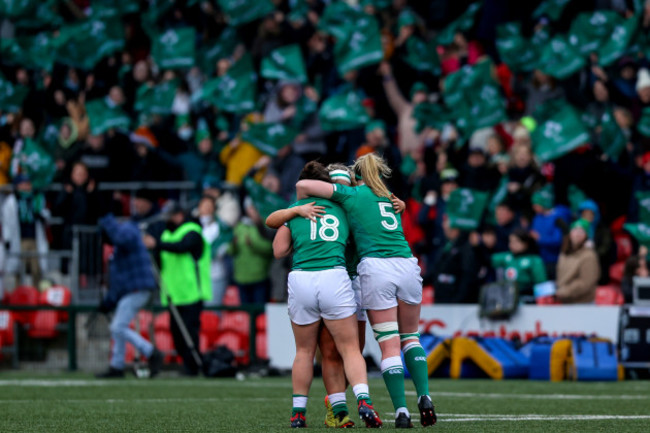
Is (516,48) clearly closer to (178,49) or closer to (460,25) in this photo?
(460,25)

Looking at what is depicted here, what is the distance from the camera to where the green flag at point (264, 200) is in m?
19.7

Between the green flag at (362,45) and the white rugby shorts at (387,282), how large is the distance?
38.2ft

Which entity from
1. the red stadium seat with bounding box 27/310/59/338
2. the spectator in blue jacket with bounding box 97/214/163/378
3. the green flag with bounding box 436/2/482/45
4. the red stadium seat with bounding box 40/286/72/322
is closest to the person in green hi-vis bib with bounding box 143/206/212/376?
the spectator in blue jacket with bounding box 97/214/163/378

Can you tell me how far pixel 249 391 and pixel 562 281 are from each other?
5065 mm

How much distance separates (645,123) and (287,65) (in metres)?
5.86

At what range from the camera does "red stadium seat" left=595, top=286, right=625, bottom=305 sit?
17.5m

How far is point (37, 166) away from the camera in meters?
21.8

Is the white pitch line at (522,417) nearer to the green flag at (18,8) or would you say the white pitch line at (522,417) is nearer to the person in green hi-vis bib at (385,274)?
the person in green hi-vis bib at (385,274)

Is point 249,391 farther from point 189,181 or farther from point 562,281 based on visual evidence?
point 189,181

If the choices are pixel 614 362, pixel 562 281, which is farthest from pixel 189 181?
pixel 614 362

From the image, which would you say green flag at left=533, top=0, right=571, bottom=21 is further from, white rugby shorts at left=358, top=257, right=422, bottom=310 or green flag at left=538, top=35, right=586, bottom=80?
white rugby shorts at left=358, top=257, right=422, bottom=310

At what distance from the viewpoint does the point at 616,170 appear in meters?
18.0

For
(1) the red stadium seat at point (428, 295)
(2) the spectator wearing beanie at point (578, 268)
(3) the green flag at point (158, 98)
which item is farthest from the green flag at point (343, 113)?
(2) the spectator wearing beanie at point (578, 268)

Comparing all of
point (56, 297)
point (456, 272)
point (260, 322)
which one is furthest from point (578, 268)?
point (56, 297)
